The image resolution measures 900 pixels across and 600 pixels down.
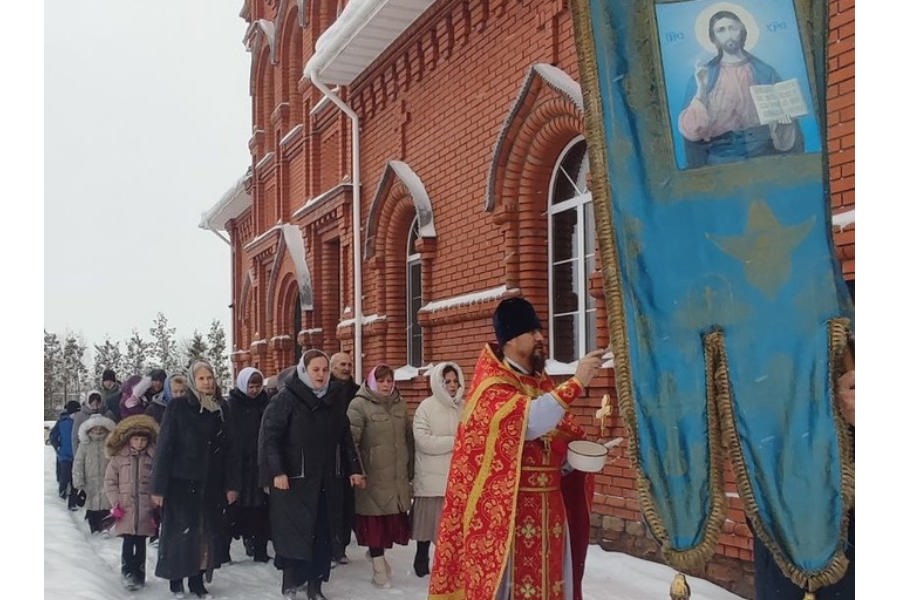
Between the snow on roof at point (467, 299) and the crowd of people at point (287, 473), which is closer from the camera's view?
the crowd of people at point (287, 473)

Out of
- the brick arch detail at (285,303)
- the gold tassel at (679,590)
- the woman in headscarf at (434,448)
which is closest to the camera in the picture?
the gold tassel at (679,590)

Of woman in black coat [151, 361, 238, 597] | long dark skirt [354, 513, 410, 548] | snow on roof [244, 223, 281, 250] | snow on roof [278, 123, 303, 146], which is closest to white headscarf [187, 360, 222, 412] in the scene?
woman in black coat [151, 361, 238, 597]

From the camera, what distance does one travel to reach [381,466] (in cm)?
659

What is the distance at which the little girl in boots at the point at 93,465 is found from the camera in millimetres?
8609

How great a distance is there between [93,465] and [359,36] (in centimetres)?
534

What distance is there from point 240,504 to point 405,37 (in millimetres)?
5347

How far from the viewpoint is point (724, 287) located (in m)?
2.37

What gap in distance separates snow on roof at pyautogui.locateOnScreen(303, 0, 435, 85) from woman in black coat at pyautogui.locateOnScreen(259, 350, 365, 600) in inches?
184

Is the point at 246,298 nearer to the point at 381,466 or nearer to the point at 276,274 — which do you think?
the point at 276,274

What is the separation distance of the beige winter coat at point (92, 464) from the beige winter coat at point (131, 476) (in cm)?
213

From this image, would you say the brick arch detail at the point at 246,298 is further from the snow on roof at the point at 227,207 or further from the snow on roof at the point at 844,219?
the snow on roof at the point at 844,219

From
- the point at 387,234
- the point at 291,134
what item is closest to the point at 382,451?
the point at 387,234

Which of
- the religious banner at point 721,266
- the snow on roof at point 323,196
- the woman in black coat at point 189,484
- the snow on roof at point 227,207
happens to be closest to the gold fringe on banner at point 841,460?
the religious banner at point 721,266

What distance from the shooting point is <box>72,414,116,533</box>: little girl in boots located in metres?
8.61
